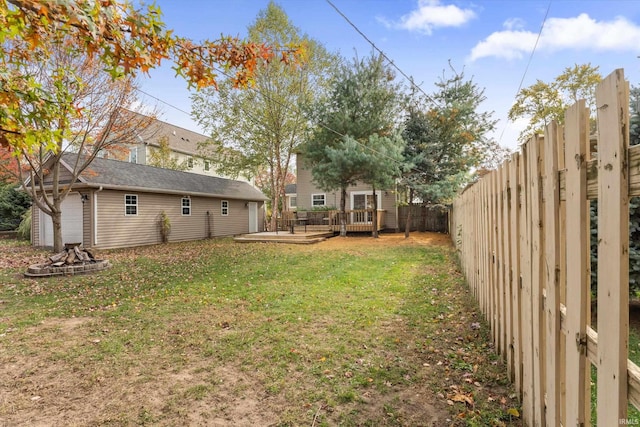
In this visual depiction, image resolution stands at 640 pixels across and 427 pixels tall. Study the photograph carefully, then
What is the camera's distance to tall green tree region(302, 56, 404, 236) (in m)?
13.2

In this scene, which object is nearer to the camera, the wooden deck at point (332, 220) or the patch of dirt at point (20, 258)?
the patch of dirt at point (20, 258)

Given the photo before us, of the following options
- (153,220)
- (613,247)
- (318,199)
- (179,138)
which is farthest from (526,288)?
(179,138)

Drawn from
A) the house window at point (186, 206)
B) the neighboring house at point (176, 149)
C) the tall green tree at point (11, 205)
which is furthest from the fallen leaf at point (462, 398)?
the tall green tree at point (11, 205)

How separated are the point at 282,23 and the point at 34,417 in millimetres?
19901

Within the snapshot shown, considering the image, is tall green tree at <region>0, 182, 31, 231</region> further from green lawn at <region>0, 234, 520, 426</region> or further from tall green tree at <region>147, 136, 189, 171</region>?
green lawn at <region>0, 234, 520, 426</region>

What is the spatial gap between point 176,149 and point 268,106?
1096cm

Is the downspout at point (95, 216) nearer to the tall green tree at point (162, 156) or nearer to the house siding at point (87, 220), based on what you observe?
the house siding at point (87, 220)

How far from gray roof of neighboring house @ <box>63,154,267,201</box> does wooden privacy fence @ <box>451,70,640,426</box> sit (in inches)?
543

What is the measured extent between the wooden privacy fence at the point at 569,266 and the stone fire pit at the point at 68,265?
29.3 feet

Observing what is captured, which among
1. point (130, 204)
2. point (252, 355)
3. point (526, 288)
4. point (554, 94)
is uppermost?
point (554, 94)

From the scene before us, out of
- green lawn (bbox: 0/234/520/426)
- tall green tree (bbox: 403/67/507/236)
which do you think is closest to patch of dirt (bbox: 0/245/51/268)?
green lawn (bbox: 0/234/520/426)

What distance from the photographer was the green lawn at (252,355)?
92.8 inches

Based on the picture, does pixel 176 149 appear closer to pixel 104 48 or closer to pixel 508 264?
pixel 104 48

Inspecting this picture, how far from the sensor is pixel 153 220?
1459 cm
